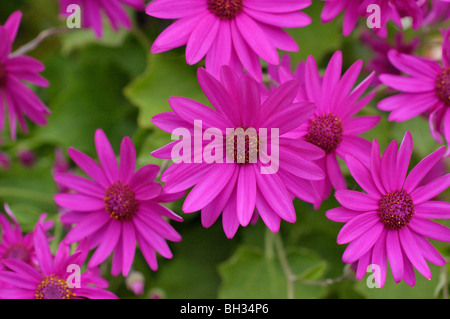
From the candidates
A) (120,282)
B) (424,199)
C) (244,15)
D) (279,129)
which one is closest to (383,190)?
(424,199)

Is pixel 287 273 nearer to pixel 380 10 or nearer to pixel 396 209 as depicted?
pixel 396 209

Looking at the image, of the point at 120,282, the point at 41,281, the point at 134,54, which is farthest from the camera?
the point at 134,54

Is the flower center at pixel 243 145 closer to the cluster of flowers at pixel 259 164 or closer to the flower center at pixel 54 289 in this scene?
the cluster of flowers at pixel 259 164

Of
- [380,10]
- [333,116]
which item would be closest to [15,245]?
[333,116]

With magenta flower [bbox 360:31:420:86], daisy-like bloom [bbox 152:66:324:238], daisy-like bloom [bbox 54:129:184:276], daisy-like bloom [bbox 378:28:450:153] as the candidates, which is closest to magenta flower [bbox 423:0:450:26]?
magenta flower [bbox 360:31:420:86]

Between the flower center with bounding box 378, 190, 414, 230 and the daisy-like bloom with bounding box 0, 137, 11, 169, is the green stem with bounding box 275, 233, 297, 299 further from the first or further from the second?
the daisy-like bloom with bounding box 0, 137, 11, 169

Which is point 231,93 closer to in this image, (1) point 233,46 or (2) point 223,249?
(1) point 233,46

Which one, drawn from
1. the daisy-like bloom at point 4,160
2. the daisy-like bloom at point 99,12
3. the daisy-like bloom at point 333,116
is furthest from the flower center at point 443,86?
the daisy-like bloom at point 4,160
